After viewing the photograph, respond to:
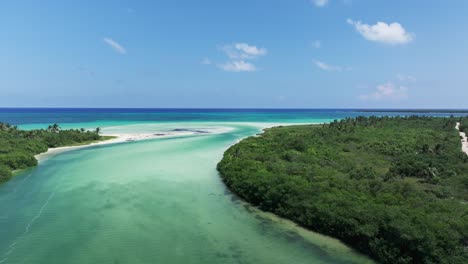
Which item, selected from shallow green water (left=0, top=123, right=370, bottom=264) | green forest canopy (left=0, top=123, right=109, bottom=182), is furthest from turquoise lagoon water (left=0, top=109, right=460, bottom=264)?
green forest canopy (left=0, top=123, right=109, bottom=182)

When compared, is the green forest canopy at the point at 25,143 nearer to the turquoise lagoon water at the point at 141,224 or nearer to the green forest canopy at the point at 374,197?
the turquoise lagoon water at the point at 141,224

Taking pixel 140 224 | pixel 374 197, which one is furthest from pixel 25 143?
pixel 374 197

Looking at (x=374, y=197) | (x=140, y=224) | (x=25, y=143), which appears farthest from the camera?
(x=25, y=143)

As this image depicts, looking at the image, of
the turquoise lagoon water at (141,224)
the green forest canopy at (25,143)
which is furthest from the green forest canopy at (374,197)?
the green forest canopy at (25,143)

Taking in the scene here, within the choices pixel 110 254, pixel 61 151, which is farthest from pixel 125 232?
pixel 61 151

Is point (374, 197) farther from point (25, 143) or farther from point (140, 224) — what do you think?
point (25, 143)

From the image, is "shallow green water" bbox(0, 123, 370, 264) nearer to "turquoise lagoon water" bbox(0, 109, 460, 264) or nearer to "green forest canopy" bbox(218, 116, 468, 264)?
"turquoise lagoon water" bbox(0, 109, 460, 264)
